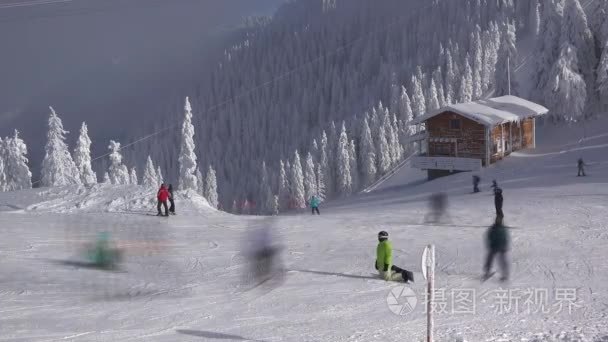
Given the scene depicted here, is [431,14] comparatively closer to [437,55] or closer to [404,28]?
[404,28]

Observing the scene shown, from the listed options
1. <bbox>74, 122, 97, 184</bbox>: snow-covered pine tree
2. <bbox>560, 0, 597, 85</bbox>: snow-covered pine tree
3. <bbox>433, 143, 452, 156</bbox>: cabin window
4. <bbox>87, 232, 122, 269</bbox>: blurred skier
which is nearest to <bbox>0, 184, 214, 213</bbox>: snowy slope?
<bbox>87, 232, 122, 269</bbox>: blurred skier

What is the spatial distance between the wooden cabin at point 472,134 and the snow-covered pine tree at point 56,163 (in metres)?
33.9

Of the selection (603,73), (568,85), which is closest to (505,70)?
(568,85)

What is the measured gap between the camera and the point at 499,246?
14070mm

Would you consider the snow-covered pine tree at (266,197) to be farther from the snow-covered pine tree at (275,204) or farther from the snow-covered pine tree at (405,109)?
the snow-covered pine tree at (405,109)

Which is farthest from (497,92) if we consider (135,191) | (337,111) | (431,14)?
(431,14)

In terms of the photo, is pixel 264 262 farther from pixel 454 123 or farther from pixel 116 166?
pixel 116 166

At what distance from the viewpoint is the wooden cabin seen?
44750 millimetres

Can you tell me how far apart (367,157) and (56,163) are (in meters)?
48.8

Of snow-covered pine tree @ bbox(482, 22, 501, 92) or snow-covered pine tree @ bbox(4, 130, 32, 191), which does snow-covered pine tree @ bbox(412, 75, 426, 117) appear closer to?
snow-covered pine tree @ bbox(482, 22, 501, 92)

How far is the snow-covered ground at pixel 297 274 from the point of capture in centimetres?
1149

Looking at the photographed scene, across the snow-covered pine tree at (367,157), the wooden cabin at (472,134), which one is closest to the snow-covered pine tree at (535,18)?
the snow-covered pine tree at (367,157)

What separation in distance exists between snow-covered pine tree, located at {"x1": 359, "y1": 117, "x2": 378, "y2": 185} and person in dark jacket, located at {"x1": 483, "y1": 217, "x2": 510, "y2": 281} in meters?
76.8

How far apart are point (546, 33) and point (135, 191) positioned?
4174 cm
